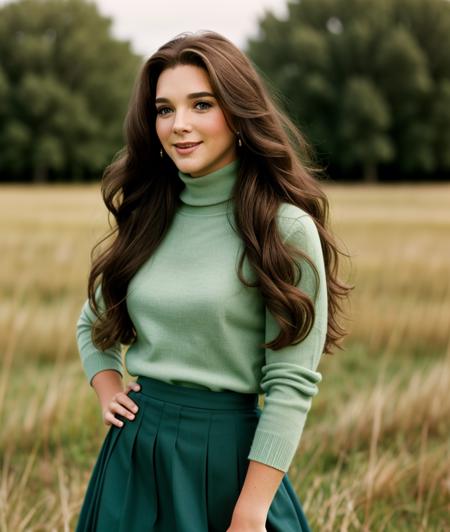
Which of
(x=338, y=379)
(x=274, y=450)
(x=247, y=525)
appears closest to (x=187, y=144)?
(x=274, y=450)

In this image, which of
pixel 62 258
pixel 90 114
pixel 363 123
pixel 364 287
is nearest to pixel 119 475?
pixel 364 287

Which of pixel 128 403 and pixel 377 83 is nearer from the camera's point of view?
pixel 128 403

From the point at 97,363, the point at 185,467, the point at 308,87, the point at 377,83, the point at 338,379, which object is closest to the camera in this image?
the point at 185,467

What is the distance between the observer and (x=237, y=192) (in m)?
1.71

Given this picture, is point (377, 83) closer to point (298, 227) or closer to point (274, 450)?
point (298, 227)

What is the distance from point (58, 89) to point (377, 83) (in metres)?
15.0

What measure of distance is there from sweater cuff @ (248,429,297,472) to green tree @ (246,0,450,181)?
3351cm

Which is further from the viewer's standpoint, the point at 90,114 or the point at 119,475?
the point at 90,114

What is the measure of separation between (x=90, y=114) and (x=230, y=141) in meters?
39.2

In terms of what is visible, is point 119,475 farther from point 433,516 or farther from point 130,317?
point 433,516

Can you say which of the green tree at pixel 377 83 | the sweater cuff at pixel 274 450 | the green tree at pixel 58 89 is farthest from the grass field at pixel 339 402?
the green tree at pixel 58 89

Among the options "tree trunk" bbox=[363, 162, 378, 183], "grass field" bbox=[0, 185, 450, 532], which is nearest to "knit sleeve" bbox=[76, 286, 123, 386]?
"grass field" bbox=[0, 185, 450, 532]

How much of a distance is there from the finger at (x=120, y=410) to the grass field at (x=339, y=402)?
808 millimetres

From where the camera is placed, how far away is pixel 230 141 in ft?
5.64
